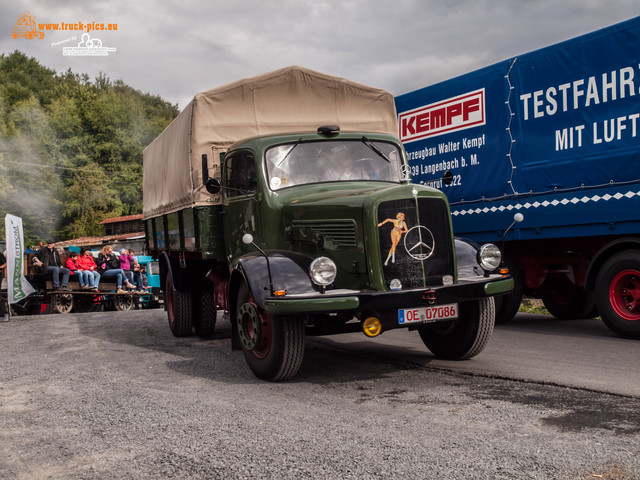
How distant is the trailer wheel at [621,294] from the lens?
8.22 metres

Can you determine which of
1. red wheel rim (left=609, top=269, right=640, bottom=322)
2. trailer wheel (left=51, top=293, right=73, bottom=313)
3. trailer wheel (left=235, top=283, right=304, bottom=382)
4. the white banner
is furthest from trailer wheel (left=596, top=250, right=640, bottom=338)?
trailer wheel (left=51, top=293, right=73, bottom=313)

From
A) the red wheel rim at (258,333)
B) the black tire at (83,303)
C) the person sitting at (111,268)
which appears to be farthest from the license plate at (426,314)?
the black tire at (83,303)

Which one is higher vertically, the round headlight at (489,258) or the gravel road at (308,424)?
the round headlight at (489,258)

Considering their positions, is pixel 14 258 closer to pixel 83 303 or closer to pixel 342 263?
pixel 83 303

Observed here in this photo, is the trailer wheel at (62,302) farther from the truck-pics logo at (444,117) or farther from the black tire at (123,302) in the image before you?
the truck-pics logo at (444,117)

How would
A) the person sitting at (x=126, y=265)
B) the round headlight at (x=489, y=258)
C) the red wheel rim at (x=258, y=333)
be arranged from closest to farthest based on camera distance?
the red wheel rim at (x=258, y=333), the round headlight at (x=489, y=258), the person sitting at (x=126, y=265)

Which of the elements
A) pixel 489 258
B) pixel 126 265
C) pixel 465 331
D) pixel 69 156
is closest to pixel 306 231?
pixel 489 258

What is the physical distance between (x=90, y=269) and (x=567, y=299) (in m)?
13.5

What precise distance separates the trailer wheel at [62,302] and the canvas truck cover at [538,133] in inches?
466

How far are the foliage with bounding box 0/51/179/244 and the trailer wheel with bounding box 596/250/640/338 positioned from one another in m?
52.0

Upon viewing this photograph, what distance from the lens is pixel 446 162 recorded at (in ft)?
35.0

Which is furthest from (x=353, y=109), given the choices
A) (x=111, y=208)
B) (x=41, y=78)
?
(x=41, y=78)

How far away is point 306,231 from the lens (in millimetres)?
6586

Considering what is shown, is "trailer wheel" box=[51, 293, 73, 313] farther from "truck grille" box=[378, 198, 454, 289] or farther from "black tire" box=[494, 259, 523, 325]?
"truck grille" box=[378, 198, 454, 289]
